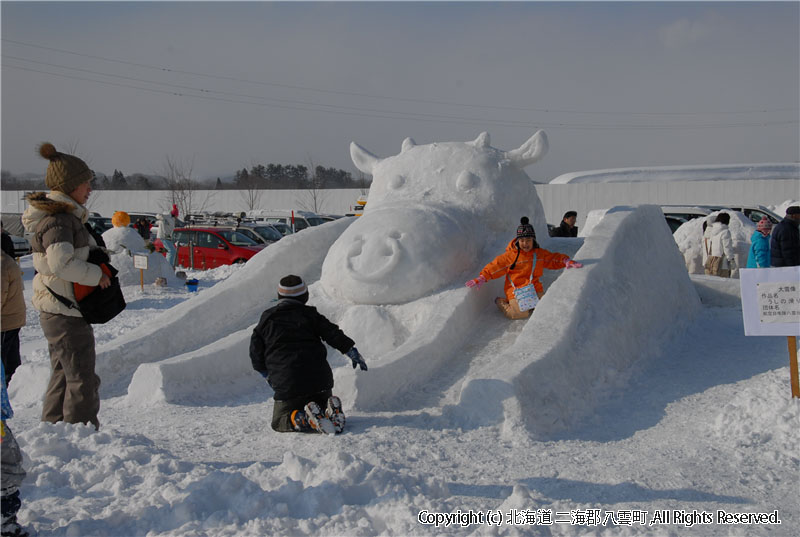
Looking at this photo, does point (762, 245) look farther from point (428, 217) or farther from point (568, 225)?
point (428, 217)

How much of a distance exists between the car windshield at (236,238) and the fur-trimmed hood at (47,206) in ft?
46.1

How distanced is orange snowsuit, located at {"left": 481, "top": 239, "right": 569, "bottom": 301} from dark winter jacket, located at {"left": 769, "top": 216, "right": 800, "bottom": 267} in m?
3.12

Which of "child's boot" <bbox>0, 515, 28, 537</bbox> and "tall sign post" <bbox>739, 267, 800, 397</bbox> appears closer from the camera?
"child's boot" <bbox>0, 515, 28, 537</bbox>

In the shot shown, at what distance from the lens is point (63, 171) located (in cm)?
471

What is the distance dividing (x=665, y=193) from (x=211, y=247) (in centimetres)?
2042

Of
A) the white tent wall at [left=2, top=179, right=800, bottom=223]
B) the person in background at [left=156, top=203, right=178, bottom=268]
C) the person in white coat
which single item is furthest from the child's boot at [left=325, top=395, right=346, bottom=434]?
the white tent wall at [left=2, top=179, right=800, bottom=223]

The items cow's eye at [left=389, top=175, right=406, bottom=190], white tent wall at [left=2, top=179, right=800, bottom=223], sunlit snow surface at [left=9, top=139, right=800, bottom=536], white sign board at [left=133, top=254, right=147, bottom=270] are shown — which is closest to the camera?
sunlit snow surface at [left=9, top=139, right=800, bottom=536]

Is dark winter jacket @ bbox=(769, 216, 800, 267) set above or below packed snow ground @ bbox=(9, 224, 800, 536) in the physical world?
above

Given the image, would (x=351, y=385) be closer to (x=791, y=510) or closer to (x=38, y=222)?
(x=38, y=222)

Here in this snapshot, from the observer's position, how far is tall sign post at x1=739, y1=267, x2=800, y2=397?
16.8ft

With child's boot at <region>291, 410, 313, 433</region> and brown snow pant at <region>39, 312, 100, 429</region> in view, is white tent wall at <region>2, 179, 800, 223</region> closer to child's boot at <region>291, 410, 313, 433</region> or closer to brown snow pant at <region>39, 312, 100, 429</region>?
brown snow pant at <region>39, 312, 100, 429</region>

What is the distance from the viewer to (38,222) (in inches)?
184

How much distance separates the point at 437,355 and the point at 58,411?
298 cm

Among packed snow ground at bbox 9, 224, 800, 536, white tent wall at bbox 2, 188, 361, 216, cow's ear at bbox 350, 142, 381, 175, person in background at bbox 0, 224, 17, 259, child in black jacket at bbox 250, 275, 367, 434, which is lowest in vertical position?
packed snow ground at bbox 9, 224, 800, 536
